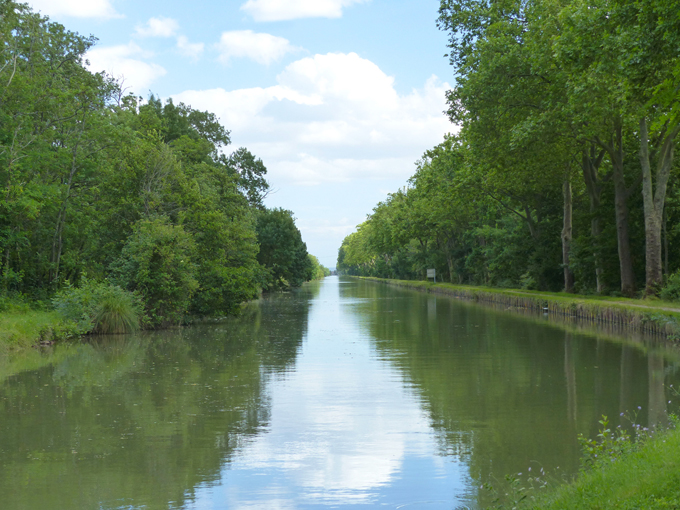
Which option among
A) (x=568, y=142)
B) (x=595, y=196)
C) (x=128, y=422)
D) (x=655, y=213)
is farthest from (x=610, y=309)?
(x=128, y=422)

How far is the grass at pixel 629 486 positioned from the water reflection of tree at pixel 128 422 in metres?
3.67

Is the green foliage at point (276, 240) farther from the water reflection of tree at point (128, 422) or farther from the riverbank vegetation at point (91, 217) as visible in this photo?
the water reflection of tree at point (128, 422)

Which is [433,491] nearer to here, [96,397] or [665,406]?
[665,406]

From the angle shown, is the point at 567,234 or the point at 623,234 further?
the point at 567,234

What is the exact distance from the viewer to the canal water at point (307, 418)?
7.55 meters

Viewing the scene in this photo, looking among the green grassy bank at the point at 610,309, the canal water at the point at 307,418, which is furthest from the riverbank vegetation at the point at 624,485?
the green grassy bank at the point at 610,309

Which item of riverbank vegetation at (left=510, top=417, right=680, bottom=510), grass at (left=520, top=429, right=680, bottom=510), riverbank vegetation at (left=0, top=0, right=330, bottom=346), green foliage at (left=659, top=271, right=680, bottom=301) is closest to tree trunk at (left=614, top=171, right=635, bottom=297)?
green foliage at (left=659, top=271, right=680, bottom=301)

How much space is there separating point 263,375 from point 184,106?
154ft

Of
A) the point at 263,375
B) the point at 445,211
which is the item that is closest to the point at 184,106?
the point at 445,211

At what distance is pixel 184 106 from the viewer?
59031mm

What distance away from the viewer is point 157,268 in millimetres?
26406

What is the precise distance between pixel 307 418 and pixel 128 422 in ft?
8.90

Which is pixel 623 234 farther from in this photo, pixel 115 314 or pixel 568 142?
pixel 115 314

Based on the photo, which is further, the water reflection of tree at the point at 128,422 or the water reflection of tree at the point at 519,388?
the water reflection of tree at the point at 519,388
